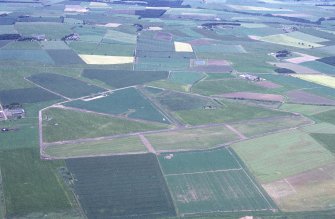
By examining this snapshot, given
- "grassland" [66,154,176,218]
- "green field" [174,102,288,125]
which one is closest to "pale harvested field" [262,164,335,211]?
"grassland" [66,154,176,218]

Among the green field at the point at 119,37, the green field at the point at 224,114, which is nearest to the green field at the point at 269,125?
the green field at the point at 224,114

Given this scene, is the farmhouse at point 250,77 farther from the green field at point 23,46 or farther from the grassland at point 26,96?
the green field at point 23,46

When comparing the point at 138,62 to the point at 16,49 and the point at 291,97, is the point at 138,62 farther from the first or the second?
the point at 291,97

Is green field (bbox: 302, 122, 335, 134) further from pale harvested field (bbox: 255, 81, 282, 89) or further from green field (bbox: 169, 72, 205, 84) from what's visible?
green field (bbox: 169, 72, 205, 84)

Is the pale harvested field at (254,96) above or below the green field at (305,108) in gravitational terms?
below

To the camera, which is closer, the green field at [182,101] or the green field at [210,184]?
the green field at [210,184]

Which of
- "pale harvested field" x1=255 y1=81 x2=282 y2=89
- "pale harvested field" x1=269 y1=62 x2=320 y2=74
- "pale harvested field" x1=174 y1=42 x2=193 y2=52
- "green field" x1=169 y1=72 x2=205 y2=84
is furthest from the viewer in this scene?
"pale harvested field" x1=174 y1=42 x2=193 y2=52
